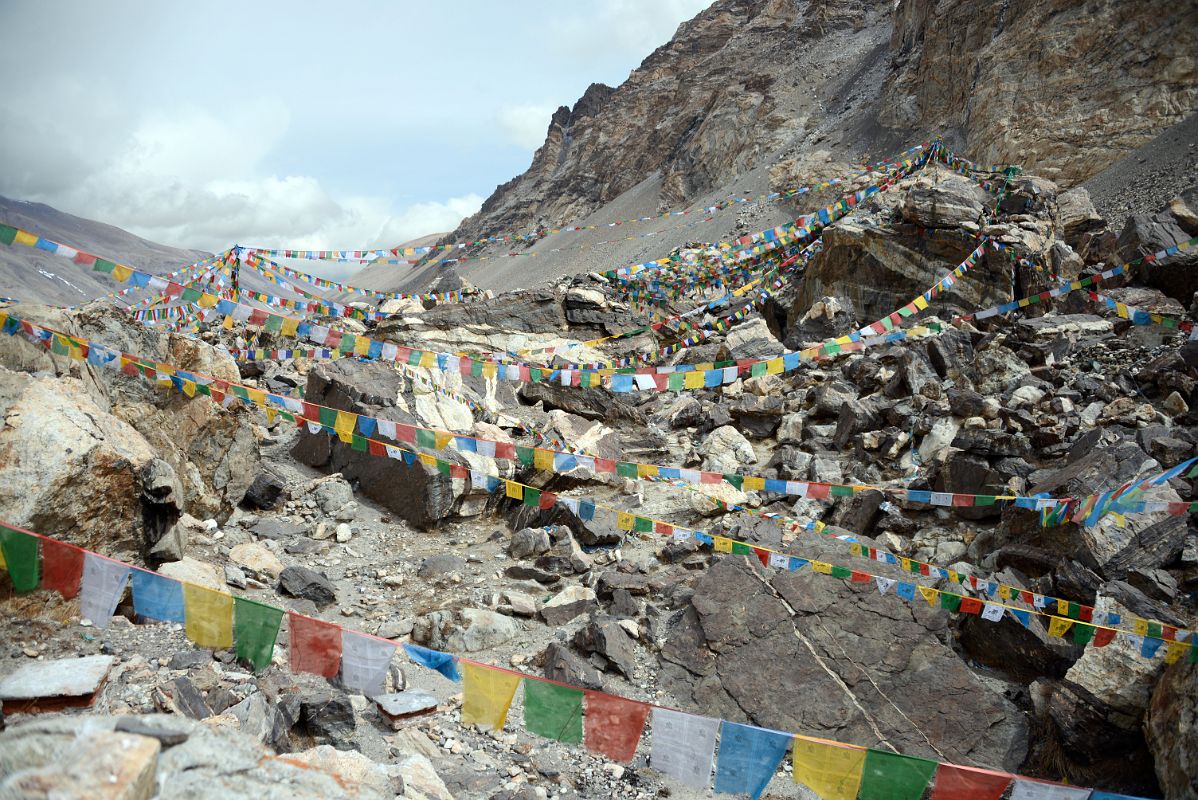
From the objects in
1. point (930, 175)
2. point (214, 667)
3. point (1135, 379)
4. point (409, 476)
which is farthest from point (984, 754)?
point (930, 175)

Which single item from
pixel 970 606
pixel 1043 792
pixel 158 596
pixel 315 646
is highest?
pixel 158 596

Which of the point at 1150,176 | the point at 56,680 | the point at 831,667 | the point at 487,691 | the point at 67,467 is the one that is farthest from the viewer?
the point at 1150,176

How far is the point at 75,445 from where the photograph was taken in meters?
5.41

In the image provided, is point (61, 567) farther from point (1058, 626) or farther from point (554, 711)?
point (1058, 626)

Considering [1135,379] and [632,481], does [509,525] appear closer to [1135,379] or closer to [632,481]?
[632,481]

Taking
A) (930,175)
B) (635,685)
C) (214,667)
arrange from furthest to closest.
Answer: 1. (930,175)
2. (635,685)
3. (214,667)

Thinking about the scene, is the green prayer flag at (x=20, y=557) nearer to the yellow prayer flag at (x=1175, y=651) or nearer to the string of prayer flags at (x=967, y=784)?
the string of prayer flags at (x=967, y=784)

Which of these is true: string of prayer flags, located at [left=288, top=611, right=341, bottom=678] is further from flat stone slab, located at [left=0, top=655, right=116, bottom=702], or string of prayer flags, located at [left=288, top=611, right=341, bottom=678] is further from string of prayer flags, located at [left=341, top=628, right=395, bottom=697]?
flat stone slab, located at [left=0, top=655, right=116, bottom=702]

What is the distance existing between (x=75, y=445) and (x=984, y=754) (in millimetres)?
7164

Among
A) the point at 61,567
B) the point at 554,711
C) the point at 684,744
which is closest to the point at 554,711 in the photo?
the point at 554,711

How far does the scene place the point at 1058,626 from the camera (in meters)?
5.48

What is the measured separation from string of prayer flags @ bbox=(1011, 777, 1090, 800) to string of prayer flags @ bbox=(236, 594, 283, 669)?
4285mm

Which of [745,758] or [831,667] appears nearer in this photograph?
[745,758]

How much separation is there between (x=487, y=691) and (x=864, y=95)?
56.6 meters
